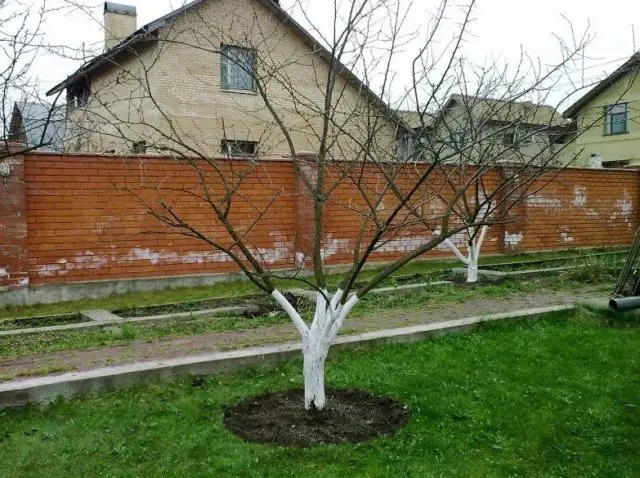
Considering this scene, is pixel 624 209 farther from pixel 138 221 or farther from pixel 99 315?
pixel 99 315

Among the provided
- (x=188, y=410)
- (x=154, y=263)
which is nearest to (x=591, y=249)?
(x=154, y=263)

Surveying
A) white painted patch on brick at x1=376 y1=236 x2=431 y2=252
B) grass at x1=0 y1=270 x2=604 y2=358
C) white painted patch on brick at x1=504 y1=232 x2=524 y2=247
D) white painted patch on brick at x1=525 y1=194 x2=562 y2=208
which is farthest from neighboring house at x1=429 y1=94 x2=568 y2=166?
white painted patch on brick at x1=525 y1=194 x2=562 y2=208

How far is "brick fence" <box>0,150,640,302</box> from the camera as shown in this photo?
9.69 m

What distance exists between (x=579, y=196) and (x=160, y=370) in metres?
13.7

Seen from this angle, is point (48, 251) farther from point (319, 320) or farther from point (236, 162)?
point (319, 320)

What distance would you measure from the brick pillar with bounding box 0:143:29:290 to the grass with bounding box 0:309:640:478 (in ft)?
18.6

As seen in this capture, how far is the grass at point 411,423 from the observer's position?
3.72 meters

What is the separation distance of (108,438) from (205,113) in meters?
16.4

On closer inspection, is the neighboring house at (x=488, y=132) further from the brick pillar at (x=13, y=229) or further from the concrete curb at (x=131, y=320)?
the brick pillar at (x=13, y=229)

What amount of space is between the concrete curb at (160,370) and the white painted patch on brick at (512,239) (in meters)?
8.81

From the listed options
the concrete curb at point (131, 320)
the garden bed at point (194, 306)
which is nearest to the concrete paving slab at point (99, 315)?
the concrete curb at point (131, 320)

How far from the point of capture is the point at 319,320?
177 inches

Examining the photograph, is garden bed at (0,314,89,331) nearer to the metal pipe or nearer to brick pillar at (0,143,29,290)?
brick pillar at (0,143,29,290)

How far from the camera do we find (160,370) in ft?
16.8
